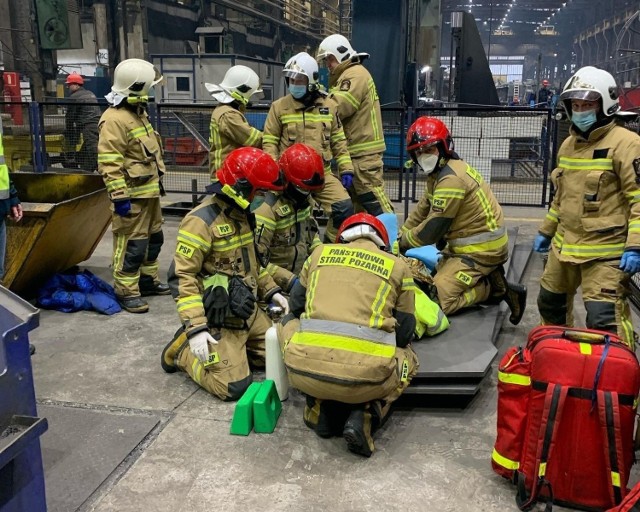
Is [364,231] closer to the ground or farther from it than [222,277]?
farther from it

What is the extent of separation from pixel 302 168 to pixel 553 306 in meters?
1.96

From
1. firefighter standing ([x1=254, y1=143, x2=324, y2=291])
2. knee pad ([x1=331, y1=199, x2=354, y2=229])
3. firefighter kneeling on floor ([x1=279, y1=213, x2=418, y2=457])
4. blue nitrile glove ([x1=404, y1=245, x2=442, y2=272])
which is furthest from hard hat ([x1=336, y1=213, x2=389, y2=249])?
knee pad ([x1=331, y1=199, x2=354, y2=229])

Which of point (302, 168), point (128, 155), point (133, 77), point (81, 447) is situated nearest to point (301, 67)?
point (133, 77)

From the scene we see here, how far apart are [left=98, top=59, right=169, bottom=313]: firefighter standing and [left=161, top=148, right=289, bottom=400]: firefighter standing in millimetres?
1570

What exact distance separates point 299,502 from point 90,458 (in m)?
1.13

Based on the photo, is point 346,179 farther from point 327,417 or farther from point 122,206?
point 327,417

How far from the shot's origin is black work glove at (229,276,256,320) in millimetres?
3936

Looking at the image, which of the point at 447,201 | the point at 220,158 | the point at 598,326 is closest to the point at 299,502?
the point at 598,326

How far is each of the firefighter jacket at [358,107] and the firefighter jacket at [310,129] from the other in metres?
0.27

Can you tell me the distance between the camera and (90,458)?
326 cm

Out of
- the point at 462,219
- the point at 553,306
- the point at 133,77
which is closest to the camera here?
the point at 553,306

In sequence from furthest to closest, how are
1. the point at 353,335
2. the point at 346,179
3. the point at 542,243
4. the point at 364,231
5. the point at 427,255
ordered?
the point at 346,179 → the point at 427,255 → the point at 542,243 → the point at 364,231 → the point at 353,335

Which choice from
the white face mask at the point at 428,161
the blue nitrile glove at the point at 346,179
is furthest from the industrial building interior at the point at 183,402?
the blue nitrile glove at the point at 346,179

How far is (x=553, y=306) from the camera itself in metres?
4.22
